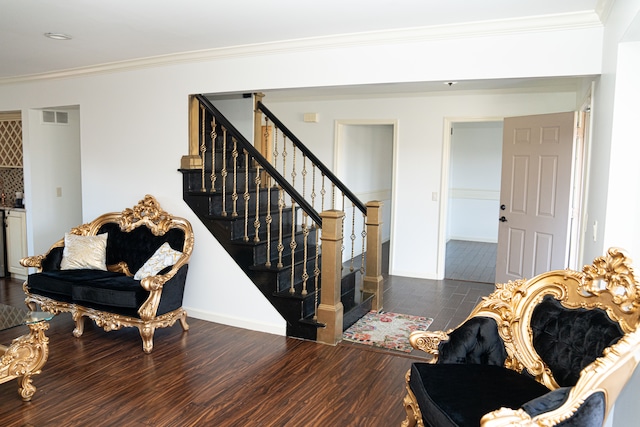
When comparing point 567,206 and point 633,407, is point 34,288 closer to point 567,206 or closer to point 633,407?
point 633,407

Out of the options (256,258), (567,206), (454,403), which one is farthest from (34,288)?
(567,206)

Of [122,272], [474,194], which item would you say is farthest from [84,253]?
[474,194]

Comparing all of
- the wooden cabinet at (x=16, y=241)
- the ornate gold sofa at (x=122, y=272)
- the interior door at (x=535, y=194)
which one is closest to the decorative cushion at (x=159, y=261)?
the ornate gold sofa at (x=122, y=272)

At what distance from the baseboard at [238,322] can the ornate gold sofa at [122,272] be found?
1.06 ft

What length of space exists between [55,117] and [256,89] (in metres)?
3.29

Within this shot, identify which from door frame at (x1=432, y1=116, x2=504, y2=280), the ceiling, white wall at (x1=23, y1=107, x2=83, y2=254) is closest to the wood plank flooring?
door frame at (x1=432, y1=116, x2=504, y2=280)

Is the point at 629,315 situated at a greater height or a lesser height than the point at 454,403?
greater

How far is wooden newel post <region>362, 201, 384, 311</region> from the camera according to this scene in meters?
4.95

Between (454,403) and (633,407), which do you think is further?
(633,407)

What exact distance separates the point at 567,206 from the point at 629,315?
114 inches

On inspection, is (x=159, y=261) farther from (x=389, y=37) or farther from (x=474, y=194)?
(x=474, y=194)

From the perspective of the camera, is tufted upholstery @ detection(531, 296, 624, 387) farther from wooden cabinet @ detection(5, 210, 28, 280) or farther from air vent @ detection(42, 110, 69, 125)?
wooden cabinet @ detection(5, 210, 28, 280)

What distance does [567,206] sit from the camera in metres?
4.68

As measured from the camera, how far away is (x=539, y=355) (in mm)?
2393
